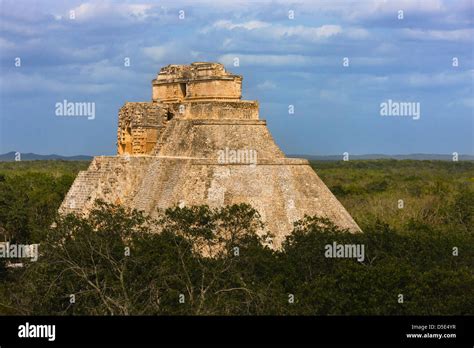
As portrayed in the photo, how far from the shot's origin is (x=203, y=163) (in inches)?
878

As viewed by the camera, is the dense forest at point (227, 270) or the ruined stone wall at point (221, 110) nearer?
the dense forest at point (227, 270)

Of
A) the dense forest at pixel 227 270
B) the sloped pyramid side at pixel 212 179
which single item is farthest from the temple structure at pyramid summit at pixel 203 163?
the dense forest at pixel 227 270

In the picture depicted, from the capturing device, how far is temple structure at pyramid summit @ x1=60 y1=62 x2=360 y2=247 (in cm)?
2197

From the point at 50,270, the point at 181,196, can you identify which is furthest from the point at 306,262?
the point at 50,270

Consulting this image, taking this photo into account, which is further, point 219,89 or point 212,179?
point 219,89

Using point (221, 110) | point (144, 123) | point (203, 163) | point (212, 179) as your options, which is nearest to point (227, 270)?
point (212, 179)

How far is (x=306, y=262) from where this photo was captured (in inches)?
770

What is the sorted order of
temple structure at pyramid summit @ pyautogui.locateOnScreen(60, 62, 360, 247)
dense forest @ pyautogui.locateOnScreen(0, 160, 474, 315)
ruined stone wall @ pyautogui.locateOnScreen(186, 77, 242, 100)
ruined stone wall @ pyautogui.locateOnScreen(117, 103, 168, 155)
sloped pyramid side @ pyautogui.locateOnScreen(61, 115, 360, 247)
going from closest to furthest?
dense forest @ pyautogui.locateOnScreen(0, 160, 474, 315), sloped pyramid side @ pyautogui.locateOnScreen(61, 115, 360, 247), temple structure at pyramid summit @ pyautogui.locateOnScreen(60, 62, 360, 247), ruined stone wall @ pyautogui.locateOnScreen(186, 77, 242, 100), ruined stone wall @ pyautogui.locateOnScreen(117, 103, 168, 155)

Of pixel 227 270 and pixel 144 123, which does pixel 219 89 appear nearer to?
pixel 144 123

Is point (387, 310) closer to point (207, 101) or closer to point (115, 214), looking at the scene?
point (115, 214)

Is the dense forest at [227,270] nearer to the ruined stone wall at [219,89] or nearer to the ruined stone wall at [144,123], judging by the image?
the ruined stone wall at [144,123]

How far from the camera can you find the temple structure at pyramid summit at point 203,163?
72.1 ft

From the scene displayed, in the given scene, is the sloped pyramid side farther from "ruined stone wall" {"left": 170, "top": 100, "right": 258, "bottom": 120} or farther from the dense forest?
the dense forest

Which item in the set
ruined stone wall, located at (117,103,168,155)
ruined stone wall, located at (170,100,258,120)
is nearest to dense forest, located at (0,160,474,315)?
ruined stone wall, located at (117,103,168,155)
